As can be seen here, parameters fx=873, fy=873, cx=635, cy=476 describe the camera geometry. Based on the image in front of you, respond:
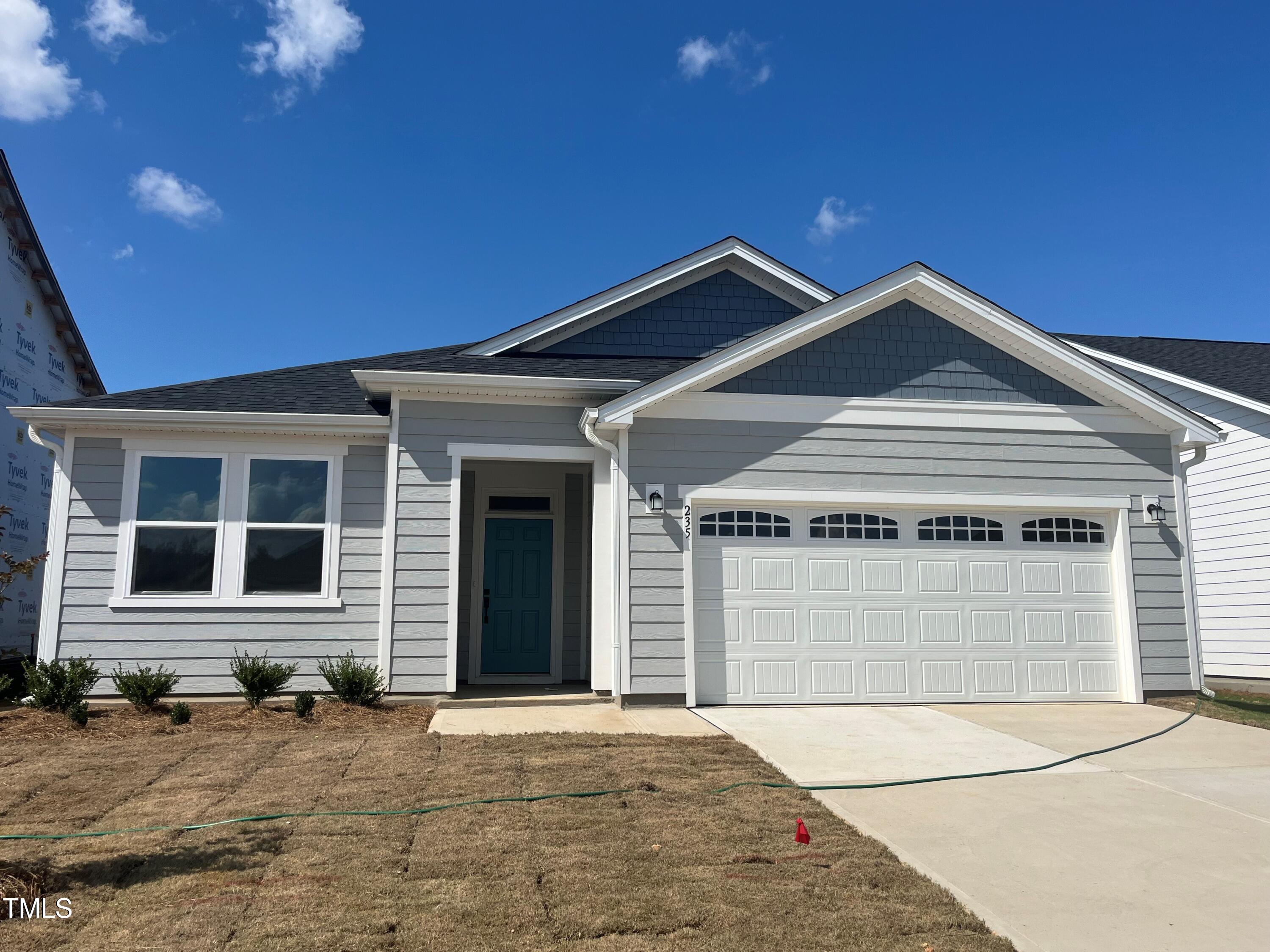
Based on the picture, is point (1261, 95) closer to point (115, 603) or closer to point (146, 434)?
point (146, 434)

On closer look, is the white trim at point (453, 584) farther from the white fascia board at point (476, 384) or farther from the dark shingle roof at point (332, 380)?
the dark shingle roof at point (332, 380)

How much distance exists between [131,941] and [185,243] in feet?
59.5

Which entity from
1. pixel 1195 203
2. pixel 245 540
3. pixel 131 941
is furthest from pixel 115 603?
pixel 1195 203

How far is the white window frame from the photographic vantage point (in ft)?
30.8

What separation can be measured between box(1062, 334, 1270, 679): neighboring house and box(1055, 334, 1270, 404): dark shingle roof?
0.13ft

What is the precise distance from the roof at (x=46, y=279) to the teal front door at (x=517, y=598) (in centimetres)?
959

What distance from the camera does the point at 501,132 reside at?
54.5ft

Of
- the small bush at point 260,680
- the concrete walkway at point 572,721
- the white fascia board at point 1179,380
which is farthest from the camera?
the white fascia board at point 1179,380

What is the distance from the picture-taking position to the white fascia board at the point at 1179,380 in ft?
39.5

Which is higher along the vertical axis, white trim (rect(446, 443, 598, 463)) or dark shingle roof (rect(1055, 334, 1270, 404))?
dark shingle roof (rect(1055, 334, 1270, 404))

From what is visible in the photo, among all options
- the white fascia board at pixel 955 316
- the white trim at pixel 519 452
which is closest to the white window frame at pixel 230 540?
the white trim at pixel 519 452

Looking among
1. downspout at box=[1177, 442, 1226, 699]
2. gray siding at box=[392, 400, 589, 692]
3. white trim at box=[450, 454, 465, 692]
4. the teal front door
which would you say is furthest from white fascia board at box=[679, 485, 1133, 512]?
the teal front door

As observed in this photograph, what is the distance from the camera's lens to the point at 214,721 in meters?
7.96

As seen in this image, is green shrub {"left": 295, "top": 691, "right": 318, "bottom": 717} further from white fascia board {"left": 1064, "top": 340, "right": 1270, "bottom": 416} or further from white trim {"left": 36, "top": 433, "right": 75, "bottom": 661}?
white fascia board {"left": 1064, "top": 340, "right": 1270, "bottom": 416}
